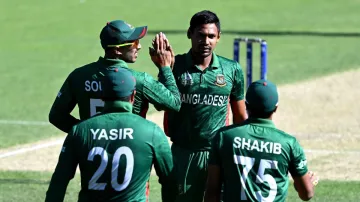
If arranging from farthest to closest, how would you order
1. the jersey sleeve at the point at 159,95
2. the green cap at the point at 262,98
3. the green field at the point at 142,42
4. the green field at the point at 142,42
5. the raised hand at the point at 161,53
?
Answer: the green field at the point at 142,42 < the green field at the point at 142,42 < the raised hand at the point at 161,53 < the jersey sleeve at the point at 159,95 < the green cap at the point at 262,98

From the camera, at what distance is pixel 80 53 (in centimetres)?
2495

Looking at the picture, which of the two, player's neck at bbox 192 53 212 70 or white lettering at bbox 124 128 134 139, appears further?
player's neck at bbox 192 53 212 70

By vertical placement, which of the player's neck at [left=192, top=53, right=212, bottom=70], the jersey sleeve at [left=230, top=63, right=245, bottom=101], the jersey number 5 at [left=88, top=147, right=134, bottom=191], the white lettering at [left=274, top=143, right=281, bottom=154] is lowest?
the jersey number 5 at [left=88, top=147, right=134, bottom=191]

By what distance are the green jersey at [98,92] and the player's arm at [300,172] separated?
1.56 meters

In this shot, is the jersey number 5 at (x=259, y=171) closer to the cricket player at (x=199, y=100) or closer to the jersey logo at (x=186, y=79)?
the cricket player at (x=199, y=100)

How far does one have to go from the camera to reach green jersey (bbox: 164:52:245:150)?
969 centimetres

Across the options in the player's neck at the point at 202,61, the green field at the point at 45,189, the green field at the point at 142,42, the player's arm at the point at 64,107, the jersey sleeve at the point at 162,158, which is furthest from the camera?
the green field at the point at 142,42

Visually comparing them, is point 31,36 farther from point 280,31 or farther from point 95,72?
point 95,72

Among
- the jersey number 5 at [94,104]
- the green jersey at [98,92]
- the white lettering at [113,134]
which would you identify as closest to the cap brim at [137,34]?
the green jersey at [98,92]

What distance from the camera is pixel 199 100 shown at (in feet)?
31.8

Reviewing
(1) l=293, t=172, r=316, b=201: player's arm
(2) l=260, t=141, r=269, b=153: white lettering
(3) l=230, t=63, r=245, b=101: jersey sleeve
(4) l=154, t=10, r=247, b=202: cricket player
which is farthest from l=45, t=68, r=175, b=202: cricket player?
(3) l=230, t=63, r=245, b=101: jersey sleeve

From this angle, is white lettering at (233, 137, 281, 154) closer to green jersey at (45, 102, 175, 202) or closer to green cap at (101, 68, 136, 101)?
green jersey at (45, 102, 175, 202)

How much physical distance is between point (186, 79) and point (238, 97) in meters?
0.61

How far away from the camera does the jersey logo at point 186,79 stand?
9.72 meters
